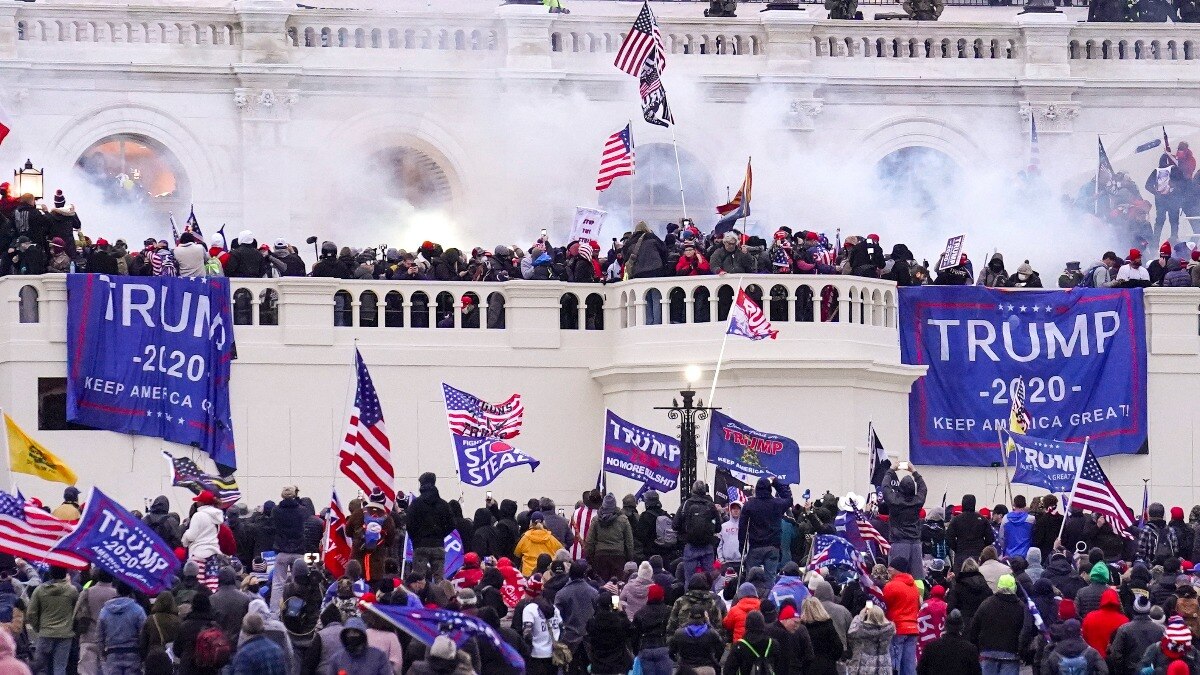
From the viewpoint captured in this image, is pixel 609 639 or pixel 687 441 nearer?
pixel 609 639

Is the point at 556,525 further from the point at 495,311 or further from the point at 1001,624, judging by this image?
the point at 495,311

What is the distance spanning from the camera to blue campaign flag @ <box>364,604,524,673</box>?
27.0m

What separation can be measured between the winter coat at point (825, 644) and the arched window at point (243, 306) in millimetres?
13645

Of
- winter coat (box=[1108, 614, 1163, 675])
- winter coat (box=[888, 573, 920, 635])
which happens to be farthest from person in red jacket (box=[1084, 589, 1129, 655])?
winter coat (box=[888, 573, 920, 635])

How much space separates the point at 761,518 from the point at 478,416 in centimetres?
528

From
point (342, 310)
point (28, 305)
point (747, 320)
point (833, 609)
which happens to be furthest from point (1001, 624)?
point (28, 305)

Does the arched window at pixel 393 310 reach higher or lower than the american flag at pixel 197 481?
higher

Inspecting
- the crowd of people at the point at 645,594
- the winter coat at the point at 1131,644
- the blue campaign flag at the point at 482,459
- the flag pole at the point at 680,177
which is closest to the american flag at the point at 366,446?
the crowd of people at the point at 645,594

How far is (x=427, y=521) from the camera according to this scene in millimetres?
34250

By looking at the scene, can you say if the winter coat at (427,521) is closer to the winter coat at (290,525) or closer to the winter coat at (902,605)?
the winter coat at (290,525)

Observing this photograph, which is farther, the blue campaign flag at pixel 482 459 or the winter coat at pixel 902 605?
the blue campaign flag at pixel 482 459

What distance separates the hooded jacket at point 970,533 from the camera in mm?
34469

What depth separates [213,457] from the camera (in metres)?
40.7

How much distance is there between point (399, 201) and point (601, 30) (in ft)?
13.2
